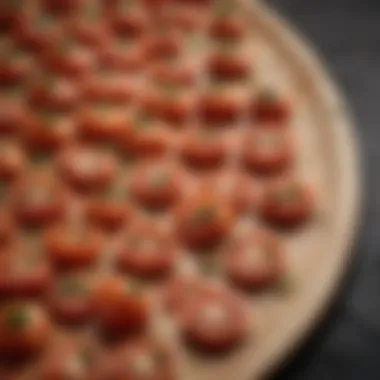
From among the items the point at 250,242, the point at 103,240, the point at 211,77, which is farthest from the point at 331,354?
the point at 211,77

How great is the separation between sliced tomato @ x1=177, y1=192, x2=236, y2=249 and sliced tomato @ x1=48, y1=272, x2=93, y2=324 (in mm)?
100

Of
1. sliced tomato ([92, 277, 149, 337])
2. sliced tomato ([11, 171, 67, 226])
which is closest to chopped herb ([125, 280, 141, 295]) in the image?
sliced tomato ([92, 277, 149, 337])

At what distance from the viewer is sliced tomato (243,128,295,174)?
855 millimetres

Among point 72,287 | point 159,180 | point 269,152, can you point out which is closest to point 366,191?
point 269,152

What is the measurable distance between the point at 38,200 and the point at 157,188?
0.36 ft

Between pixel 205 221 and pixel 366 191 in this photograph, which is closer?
pixel 205 221

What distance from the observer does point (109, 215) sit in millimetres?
812

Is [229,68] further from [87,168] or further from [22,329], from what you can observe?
[22,329]

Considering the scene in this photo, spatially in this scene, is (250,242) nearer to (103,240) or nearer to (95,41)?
(103,240)

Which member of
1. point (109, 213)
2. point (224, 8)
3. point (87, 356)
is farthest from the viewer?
point (224, 8)

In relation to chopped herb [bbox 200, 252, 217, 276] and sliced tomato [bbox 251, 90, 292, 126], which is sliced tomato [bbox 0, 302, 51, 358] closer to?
chopped herb [bbox 200, 252, 217, 276]

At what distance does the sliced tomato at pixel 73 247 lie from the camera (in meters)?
0.78

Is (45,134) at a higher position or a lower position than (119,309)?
higher

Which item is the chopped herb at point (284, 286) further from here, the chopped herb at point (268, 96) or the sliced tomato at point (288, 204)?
the chopped herb at point (268, 96)
